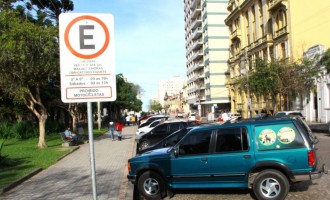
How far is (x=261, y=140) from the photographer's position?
803 cm

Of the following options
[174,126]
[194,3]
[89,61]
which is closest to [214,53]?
[194,3]

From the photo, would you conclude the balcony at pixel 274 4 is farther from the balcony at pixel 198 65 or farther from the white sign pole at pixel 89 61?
the balcony at pixel 198 65

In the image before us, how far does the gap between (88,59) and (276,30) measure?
45844 mm

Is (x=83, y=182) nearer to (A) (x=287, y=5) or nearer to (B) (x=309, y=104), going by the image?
(B) (x=309, y=104)

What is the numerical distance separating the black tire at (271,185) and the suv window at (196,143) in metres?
1.28

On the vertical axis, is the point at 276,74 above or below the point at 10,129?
above

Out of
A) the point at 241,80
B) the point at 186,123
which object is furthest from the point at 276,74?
the point at 186,123

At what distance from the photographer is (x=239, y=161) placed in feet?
26.5

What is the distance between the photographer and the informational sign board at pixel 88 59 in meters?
4.59

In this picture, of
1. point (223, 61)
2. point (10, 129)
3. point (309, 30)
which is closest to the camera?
point (10, 129)

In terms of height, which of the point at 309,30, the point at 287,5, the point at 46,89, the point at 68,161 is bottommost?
the point at 68,161

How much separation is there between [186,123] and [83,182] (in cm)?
1105

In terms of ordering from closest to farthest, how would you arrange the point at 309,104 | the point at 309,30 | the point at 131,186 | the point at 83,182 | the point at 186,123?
the point at 131,186 → the point at 83,182 → the point at 186,123 → the point at 309,104 → the point at 309,30

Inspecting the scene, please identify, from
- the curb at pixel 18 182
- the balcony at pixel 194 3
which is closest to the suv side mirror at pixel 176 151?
the curb at pixel 18 182
